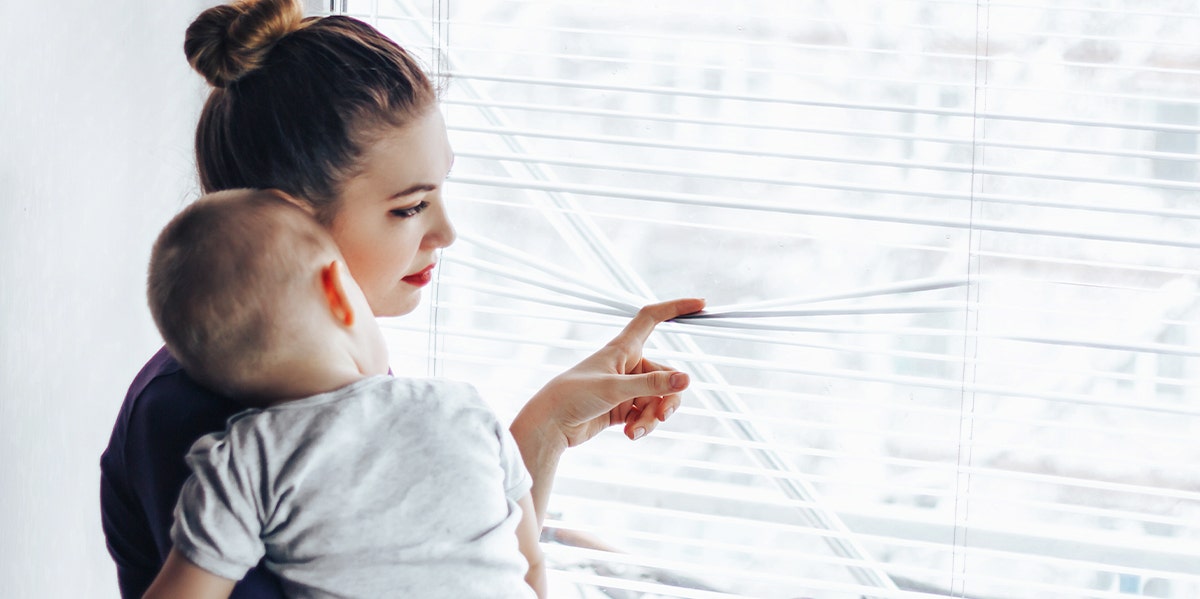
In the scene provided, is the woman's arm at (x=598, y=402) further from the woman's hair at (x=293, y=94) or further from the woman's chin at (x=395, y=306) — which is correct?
the woman's hair at (x=293, y=94)

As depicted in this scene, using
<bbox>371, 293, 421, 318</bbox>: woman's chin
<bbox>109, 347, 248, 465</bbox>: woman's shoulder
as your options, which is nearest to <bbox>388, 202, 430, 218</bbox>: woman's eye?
<bbox>371, 293, 421, 318</bbox>: woman's chin

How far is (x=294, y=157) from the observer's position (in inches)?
35.8

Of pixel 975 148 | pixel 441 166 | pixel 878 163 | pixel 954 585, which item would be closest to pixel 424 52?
pixel 441 166

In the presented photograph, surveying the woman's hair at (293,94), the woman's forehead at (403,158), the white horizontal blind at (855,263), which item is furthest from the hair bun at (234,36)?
the white horizontal blind at (855,263)

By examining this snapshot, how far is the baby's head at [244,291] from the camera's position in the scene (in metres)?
0.76

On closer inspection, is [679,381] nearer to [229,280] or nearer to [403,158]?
[403,158]

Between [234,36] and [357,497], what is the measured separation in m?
0.44

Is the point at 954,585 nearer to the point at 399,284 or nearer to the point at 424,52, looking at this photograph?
the point at 399,284

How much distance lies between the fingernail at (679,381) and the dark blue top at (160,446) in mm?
419

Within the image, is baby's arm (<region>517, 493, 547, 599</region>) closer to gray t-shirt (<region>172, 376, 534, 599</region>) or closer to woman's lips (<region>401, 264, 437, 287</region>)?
gray t-shirt (<region>172, 376, 534, 599</region>)

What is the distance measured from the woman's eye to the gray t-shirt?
0.65 feet

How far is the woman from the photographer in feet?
2.87

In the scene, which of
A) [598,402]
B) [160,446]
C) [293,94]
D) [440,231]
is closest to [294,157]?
[293,94]

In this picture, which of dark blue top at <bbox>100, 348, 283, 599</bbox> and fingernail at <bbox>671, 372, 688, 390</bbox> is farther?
fingernail at <bbox>671, 372, 688, 390</bbox>
